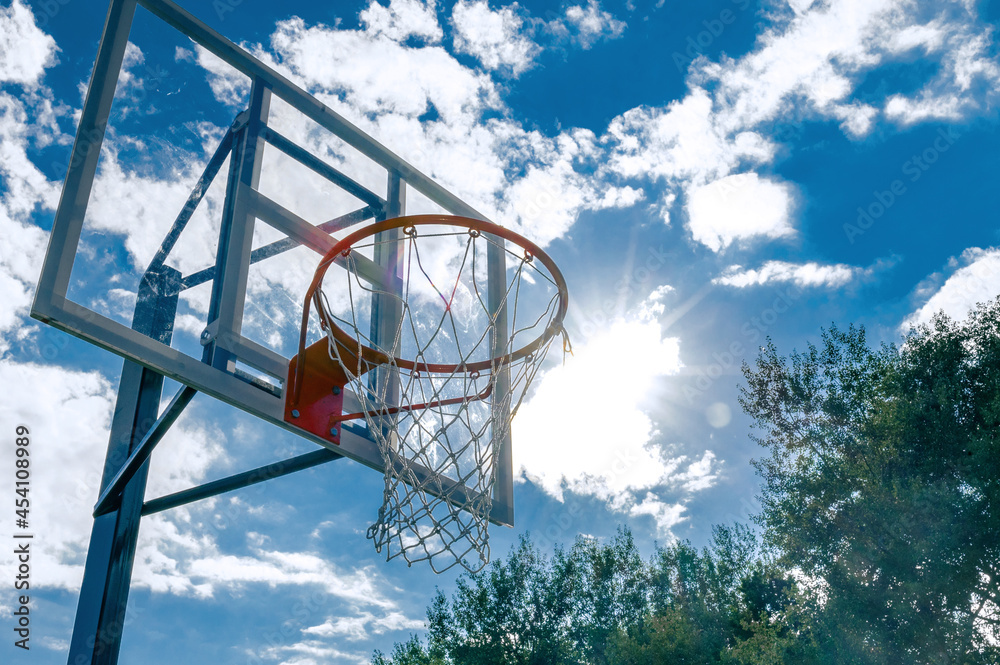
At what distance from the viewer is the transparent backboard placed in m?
2.32

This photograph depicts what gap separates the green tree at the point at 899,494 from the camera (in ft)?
30.4

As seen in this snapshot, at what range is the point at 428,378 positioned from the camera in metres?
3.02

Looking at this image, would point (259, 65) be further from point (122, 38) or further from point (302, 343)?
point (302, 343)

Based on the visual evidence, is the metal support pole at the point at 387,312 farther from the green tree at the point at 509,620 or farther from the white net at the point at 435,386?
the green tree at the point at 509,620

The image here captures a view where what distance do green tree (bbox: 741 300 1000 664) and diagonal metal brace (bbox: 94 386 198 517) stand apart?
10.4 m

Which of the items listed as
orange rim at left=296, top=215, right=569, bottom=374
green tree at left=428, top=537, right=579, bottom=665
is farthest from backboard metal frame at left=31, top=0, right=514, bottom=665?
green tree at left=428, top=537, right=579, bottom=665

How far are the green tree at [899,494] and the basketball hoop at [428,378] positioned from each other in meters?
9.22

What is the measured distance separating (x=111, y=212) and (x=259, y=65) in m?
1.09

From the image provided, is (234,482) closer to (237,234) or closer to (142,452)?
(142,452)

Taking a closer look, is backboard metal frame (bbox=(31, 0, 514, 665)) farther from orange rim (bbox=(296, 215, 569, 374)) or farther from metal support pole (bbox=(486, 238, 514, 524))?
orange rim (bbox=(296, 215, 569, 374))

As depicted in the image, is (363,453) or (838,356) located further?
(838,356)

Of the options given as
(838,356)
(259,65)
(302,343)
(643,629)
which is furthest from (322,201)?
(643,629)

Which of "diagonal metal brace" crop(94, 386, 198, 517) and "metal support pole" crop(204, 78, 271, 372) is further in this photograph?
"metal support pole" crop(204, 78, 271, 372)

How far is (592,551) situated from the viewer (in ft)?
59.1
